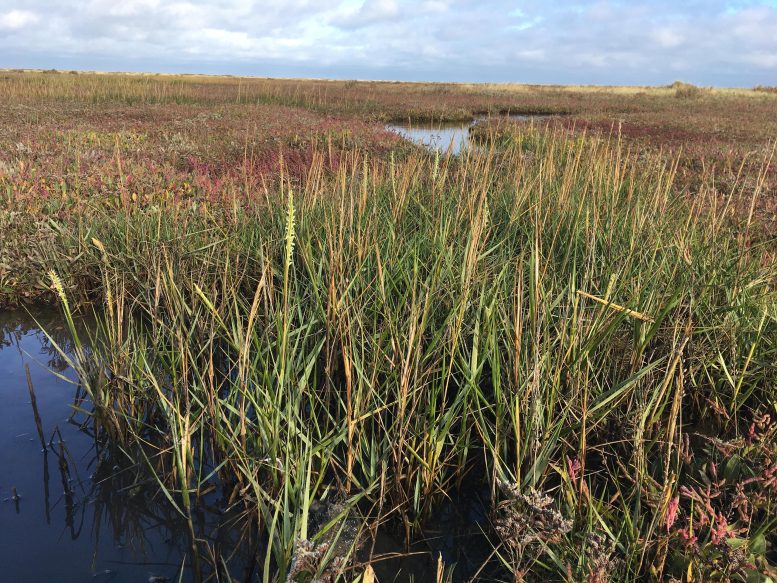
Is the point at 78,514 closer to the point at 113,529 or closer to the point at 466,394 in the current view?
the point at 113,529

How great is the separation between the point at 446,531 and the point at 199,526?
48.6 inches

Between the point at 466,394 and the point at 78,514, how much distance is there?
82.3 inches

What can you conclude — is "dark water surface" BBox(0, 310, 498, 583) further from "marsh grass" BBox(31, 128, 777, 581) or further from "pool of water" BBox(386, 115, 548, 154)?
"pool of water" BBox(386, 115, 548, 154)

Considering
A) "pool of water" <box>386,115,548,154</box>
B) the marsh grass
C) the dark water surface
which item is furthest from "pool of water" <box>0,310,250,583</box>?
"pool of water" <box>386,115,548,154</box>

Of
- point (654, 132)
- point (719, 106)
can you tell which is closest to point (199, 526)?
point (654, 132)

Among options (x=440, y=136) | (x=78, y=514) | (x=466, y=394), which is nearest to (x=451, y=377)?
(x=466, y=394)

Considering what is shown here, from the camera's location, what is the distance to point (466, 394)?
100 inches

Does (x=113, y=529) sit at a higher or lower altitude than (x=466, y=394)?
lower

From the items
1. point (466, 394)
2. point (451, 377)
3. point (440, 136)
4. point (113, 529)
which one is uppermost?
point (440, 136)

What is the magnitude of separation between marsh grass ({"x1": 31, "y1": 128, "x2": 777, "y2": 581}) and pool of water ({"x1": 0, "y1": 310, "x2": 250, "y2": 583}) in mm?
120

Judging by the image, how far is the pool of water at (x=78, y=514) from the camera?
242cm

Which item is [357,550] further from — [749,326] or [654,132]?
[654,132]

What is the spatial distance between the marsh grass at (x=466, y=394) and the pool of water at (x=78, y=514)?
12cm

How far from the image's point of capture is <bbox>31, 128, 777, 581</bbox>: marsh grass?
2096 mm
